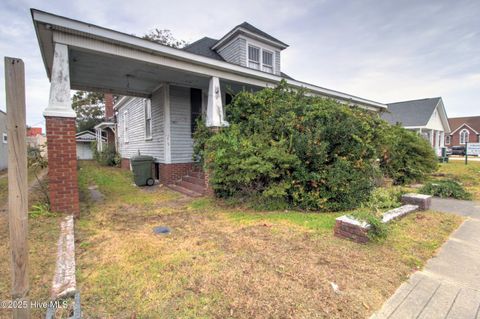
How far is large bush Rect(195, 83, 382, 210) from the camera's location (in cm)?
503

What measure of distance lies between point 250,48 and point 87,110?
28310 mm

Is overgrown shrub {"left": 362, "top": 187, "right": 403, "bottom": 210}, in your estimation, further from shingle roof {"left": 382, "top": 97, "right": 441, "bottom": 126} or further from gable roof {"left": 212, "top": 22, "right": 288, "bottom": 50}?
shingle roof {"left": 382, "top": 97, "right": 441, "bottom": 126}

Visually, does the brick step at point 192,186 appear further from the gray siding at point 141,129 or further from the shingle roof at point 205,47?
the shingle roof at point 205,47

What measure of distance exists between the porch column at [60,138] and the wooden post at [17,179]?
3.42m

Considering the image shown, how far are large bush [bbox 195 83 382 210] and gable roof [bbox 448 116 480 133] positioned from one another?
47640mm

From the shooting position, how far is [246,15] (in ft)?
37.1

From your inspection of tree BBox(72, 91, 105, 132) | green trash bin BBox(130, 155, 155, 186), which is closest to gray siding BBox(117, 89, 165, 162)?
green trash bin BBox(130, 155, 155, 186)

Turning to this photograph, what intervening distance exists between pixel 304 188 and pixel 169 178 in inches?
193

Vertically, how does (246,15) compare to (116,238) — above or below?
above

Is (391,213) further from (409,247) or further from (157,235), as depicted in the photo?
(157,235)

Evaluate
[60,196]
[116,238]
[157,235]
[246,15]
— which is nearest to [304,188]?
[157,235]

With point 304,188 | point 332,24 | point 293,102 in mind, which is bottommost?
point 304,188

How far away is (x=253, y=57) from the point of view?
33.8ft

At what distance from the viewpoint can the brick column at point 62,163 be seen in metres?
4.28
